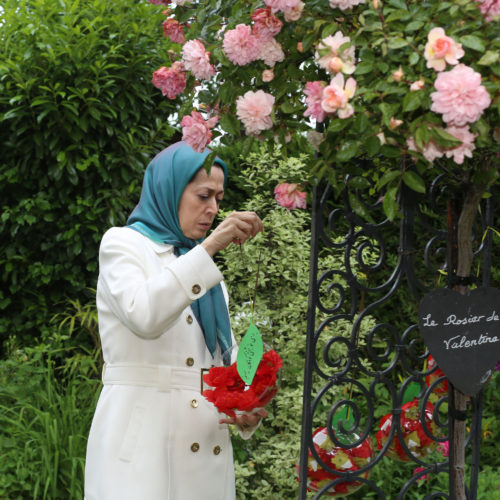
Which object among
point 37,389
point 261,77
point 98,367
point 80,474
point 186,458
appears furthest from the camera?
point 98,367

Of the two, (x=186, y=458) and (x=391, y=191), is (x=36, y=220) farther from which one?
(x=391, y=191)

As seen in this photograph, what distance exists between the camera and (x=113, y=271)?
6.30ft

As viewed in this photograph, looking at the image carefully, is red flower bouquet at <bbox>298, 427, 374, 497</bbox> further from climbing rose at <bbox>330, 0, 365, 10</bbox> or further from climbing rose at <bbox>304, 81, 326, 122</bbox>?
climbing rose at <bbox>330, 0, 365, 10</bbox>

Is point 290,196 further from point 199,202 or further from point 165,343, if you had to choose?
point 165,343

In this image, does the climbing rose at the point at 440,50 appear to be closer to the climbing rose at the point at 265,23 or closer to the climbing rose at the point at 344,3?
the climbing rose at the point at 344,3

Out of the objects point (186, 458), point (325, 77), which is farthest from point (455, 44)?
point (186, 458)

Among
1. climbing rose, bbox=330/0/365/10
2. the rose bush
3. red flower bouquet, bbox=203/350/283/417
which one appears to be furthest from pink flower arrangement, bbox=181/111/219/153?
red flower bouquet, bbox=203/350/283/417

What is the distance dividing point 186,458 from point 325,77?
1.10 metres

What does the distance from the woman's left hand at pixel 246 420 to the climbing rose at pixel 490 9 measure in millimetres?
1201

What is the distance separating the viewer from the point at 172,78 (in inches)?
69.1

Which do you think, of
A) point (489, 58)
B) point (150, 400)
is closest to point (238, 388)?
point (150, 400)

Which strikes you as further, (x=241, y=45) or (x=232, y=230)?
(x=232, y=230)

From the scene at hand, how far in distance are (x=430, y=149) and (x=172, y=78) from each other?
2.30 feet

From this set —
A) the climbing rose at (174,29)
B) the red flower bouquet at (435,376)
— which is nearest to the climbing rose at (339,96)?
the climbing rose at (174,29)
